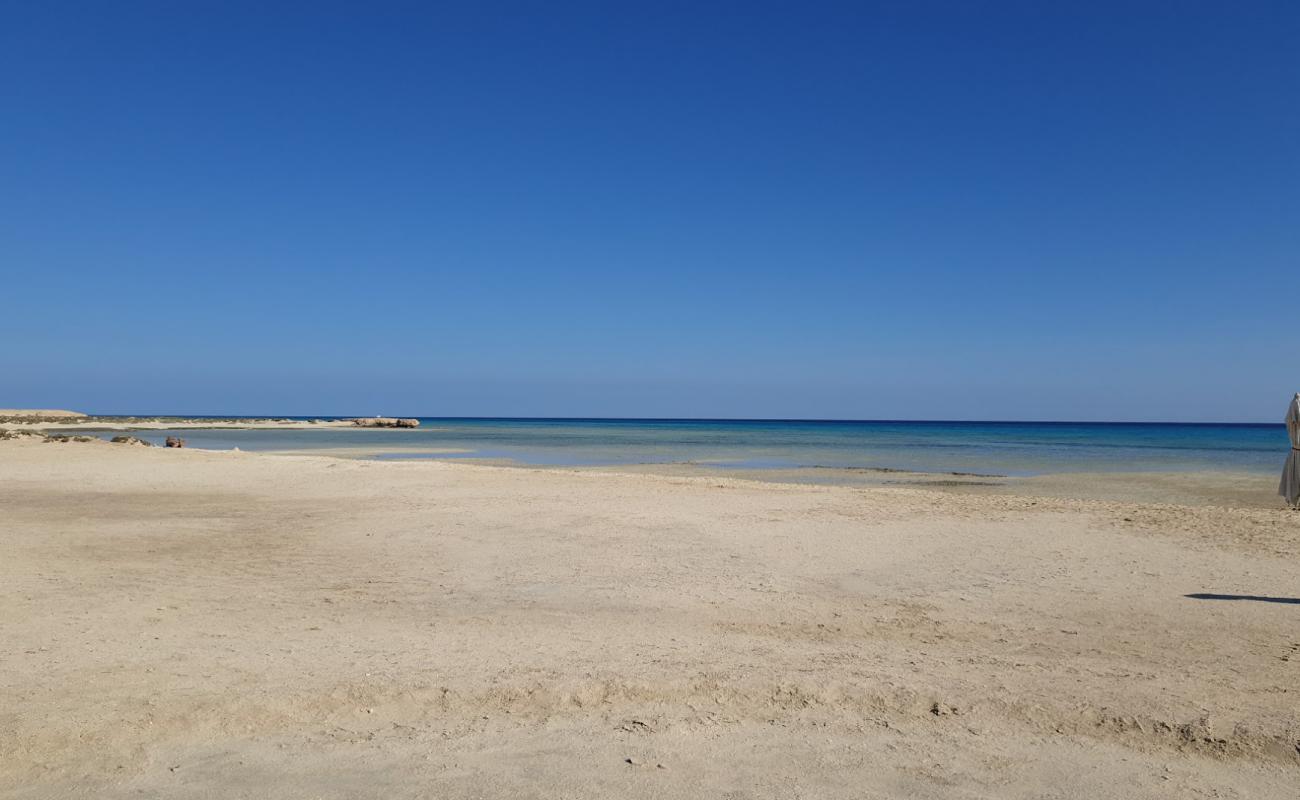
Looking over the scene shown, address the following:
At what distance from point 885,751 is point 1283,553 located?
382 inches

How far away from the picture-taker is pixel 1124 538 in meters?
12.6

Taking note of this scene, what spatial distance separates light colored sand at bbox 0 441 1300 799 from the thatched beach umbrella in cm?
107

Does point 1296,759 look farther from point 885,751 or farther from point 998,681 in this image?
point 885,751

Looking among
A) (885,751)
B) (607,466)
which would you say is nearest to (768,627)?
(885,751)

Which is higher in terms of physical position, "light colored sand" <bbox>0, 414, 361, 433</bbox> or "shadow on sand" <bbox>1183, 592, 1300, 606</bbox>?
"light colored sand" <bbox>0, 414, 361, 433</bbox>

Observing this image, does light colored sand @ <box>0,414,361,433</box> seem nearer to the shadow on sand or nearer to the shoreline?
the shoreline

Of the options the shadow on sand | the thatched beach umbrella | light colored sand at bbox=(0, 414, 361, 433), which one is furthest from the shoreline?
light colored sand at bbox=(0, 414, 361, 433)

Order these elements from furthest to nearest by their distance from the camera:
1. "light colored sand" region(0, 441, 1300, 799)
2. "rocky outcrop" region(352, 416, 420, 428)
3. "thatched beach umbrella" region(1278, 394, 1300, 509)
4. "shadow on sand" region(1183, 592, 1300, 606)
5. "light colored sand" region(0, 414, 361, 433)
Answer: "rocky outcrop" region(352, 416, 420, 428)
"light colored sand" region(0, 414, 361, 433)
"thatched beach umbrella" region(1278, 394, 1300, 509)
"shadow on sand" region(1183, 592, 1300, 606)
"light colored sand" region(0, 441, 1300, 799)

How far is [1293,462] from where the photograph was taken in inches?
520

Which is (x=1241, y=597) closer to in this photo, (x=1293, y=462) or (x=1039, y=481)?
(x=1293, y=462)

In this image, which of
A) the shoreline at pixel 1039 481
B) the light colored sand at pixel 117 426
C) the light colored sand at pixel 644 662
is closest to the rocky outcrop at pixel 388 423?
the light colored sand at pixel 117 426

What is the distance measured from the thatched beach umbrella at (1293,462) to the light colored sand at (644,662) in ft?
3.51

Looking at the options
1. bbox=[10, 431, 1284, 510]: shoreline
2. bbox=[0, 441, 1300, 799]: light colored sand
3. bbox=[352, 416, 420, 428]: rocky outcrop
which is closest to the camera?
bbox=[0, 441, 1300, 799]: light colored sand

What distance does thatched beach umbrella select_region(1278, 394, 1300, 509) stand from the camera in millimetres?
12781
